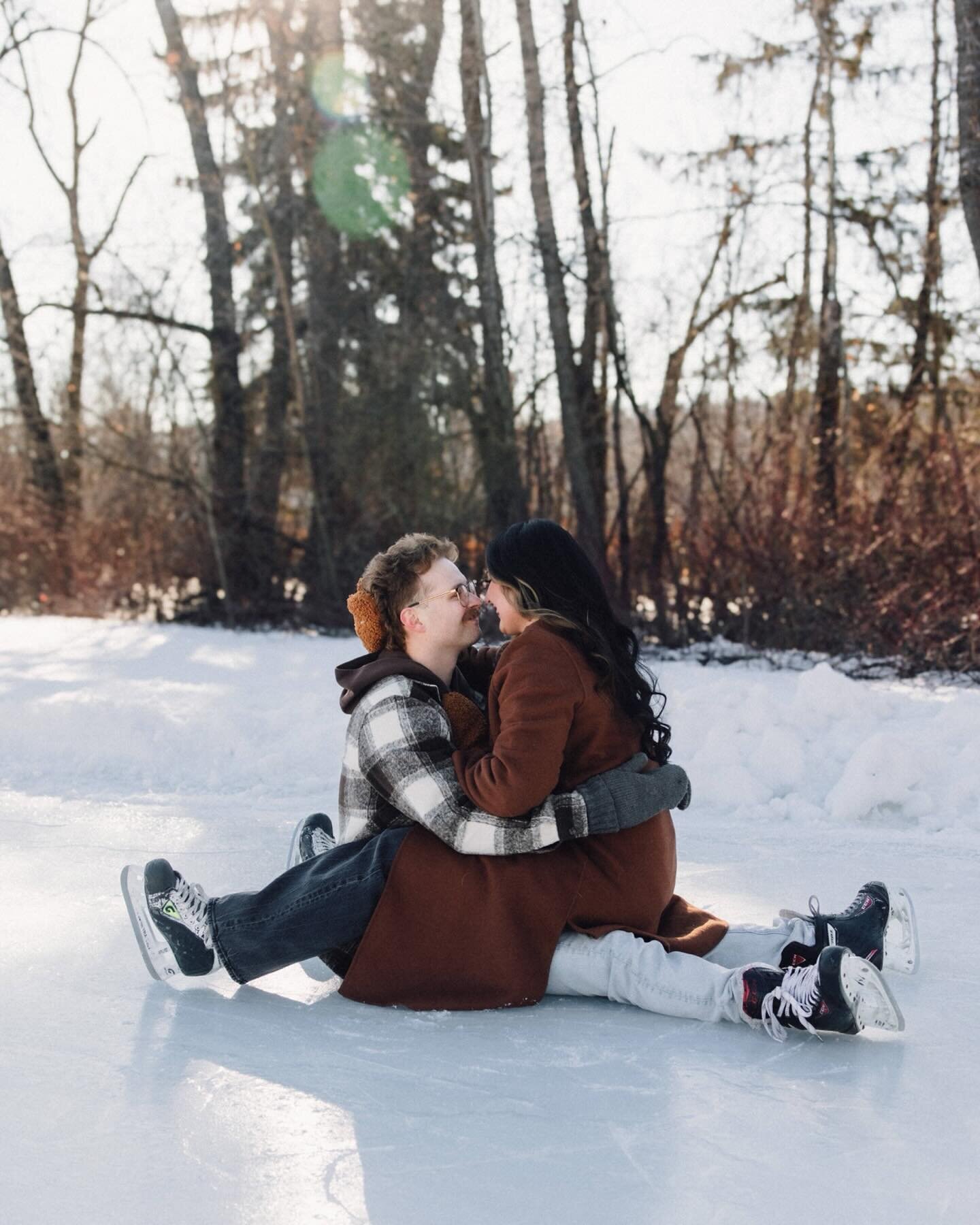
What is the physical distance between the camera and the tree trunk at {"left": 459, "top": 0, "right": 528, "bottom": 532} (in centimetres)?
1147

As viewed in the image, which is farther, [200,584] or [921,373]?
[200,584]

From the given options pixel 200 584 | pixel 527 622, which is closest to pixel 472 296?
pixel 200 584

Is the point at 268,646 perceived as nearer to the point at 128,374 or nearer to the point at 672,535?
the point at 672,535

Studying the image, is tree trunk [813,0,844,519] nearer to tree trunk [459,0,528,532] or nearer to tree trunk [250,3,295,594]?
tree trunk [459,0,528,532]

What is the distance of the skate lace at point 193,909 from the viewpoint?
293 cm

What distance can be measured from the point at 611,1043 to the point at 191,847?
2.16 meters

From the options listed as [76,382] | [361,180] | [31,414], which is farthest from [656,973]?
[76,382]

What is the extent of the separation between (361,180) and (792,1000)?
14419mm

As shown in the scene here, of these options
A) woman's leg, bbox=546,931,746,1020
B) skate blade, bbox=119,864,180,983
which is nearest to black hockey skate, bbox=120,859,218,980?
skate blade, bbox=119,864,180,983

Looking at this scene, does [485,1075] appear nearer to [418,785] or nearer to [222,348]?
[418,785]

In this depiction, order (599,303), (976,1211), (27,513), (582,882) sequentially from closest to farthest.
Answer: (976,1211) → (582,882) → (599,303) → (27,513)

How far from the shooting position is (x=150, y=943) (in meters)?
2.94

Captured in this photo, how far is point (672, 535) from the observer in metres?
10.5

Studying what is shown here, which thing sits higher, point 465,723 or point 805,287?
point 805,287
